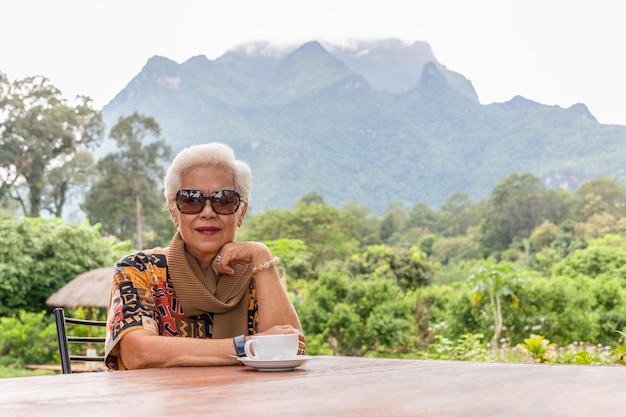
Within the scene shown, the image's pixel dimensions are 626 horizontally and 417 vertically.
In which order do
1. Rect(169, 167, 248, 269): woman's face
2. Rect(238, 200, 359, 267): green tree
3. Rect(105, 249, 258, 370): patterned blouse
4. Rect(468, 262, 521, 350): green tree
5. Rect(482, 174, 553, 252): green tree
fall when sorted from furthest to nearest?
1. Rect(482, 174, 553, 252): green tree
2. Rect(238, 200, 359, 267): green tree
3. Rect(468, 262, 521, 350): green tree
4. Rect(169, 167, 248, 269): woman's face
5. Rect(105, 249, 258, 370): patterned blouse

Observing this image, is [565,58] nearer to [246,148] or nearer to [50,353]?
[246,148]

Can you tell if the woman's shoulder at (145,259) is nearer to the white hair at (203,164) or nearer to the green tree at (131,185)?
the white hair at (203,164)

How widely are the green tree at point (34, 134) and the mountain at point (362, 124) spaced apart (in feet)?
35.3

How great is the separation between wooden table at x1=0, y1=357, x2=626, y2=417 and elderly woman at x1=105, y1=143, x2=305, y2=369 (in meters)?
0.25

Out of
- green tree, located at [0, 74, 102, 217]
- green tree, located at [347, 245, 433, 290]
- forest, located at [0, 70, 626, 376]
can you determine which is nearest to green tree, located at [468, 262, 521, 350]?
forest, located at [0, 70, 626, 376]

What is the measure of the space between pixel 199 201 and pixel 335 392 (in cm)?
89

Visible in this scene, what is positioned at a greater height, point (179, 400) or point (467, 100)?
point (467, 100)

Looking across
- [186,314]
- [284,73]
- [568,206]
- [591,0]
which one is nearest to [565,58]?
[591,0]

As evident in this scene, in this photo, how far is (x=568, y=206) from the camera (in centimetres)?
2162

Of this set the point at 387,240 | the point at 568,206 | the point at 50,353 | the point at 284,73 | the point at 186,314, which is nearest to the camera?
the point at 186,314

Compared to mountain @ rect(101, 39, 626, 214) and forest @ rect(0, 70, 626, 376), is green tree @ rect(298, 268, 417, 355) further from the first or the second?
mountain @ rect(101, 39, 626, 214)

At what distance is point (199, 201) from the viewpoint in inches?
68.7

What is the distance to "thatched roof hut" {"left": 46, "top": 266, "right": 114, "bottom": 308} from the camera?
26.8 ft

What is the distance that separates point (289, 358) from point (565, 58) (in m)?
32.0
